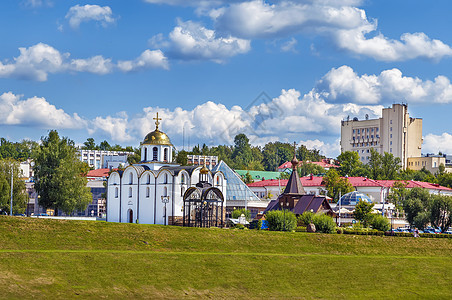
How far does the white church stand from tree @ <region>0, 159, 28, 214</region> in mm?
8699

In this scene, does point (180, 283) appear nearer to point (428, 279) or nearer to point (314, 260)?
point (314, 260)

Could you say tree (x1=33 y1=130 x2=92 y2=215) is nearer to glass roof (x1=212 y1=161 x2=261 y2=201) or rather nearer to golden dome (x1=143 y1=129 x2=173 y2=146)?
golden dome (x1=143 y1=129 x2=173 y2=146)

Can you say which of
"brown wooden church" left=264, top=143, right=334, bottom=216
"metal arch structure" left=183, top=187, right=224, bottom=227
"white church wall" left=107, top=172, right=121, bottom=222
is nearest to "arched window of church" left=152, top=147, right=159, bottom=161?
"white church wall" left=107, top=172, right=121, bottom=222

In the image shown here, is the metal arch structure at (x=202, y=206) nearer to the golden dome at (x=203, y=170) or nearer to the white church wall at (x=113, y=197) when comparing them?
the golden dome at (x=203, y=170)

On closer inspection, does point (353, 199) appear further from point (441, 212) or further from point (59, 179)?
point (59, 179)

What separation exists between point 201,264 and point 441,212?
38055 mm

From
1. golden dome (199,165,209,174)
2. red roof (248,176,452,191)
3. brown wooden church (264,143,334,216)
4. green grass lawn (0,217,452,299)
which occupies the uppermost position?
golden dome (199,165,209,174)

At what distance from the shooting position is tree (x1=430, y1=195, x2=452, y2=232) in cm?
6247

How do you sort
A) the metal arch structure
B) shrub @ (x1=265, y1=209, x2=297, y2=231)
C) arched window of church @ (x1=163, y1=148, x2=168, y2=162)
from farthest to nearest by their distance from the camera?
arched window of church @ (x1=163, y1=148, x2=168, y2=162) → the metal arch structure → shrub @ (x1=265, y1=209, x2=297, y2=231)

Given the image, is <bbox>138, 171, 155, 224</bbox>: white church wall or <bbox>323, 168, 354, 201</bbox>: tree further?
<bbox>323, 168, 354, 201</bbox>: tree

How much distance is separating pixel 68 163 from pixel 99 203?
3401 cm

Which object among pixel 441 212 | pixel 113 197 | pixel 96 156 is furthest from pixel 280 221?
pixel 96 156

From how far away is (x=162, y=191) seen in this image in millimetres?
58469

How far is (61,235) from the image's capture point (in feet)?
111
